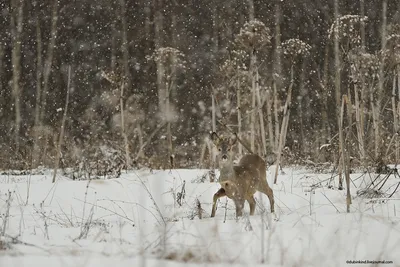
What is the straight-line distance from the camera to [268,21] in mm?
30859

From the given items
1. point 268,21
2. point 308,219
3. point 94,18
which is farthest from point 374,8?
point 308,219

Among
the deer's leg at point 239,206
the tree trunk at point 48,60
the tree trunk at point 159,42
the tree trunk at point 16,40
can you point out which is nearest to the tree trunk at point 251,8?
the tree trunk at point 159,42

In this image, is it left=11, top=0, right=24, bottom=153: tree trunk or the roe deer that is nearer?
the roe deer

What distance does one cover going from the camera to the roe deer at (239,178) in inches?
263

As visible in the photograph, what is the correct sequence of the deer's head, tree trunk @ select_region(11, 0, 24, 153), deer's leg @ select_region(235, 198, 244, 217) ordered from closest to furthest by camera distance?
deer's leg @ select_region(235, 198, 244, 217) → the deer's head → tree trunk @ select_region(11, 0, 24, 153)

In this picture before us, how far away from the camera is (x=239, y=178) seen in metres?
6.97

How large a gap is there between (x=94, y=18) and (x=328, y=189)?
25.9 metres

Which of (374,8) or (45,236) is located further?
(374,8)

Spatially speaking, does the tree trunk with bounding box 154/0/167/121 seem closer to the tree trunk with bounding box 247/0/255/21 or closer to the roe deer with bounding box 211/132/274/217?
the tree trunk with bounding box 247/0/255/21

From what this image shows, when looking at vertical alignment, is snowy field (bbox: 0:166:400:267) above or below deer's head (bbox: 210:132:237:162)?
below

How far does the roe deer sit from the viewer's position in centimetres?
668

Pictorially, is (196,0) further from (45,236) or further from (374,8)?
(45,236)

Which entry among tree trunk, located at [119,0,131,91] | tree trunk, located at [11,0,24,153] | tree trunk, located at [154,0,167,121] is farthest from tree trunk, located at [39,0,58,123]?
tree trunk, located at [154,0,167,121]

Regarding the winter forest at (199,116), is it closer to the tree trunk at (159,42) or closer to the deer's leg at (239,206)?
the deer's leg at (239,206)
